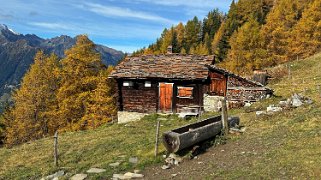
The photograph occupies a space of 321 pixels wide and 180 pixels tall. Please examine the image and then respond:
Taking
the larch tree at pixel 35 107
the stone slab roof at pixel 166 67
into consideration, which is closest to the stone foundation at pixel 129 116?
the stone slab roof at pixel 166 67

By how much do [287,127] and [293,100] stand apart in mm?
5154

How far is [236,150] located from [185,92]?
15.5 m

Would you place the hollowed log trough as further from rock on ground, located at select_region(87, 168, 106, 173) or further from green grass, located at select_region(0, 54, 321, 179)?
rock on ground, located at select_region(87, 168, 106, 173)

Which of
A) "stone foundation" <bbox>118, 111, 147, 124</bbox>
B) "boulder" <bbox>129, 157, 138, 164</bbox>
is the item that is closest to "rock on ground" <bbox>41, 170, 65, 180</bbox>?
"boulder" <bbox>129, 157, 138, 164</bbox>

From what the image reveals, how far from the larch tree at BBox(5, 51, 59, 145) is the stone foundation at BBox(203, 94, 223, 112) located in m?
19.8

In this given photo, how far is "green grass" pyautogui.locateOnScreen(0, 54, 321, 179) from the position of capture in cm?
1178

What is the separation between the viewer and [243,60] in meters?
51.9

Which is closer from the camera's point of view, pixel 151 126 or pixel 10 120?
pixel 151 126

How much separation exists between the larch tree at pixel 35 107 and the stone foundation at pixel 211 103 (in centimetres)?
1980

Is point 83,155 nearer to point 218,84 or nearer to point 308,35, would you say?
point 218,84

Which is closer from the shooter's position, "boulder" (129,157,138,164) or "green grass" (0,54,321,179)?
"green grass" (0,54,321,179)

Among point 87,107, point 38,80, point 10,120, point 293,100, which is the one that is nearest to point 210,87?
point 293,100

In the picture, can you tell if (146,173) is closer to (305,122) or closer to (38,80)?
(305,122)

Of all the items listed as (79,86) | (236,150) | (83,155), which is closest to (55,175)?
(83,155)
